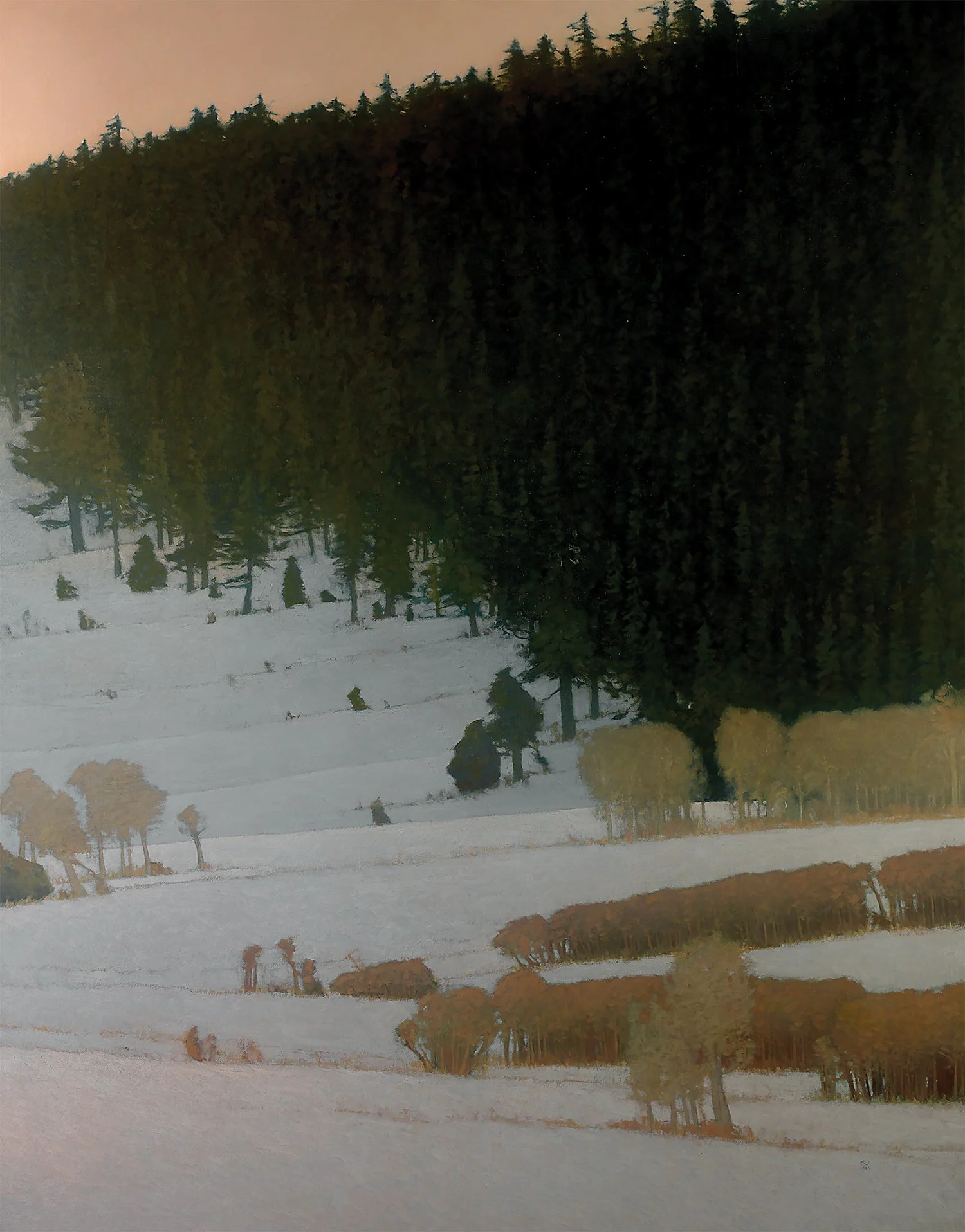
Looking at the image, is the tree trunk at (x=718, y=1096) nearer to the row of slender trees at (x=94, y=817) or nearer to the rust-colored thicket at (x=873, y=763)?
the rust-colored thicket at (x=873, y=763)

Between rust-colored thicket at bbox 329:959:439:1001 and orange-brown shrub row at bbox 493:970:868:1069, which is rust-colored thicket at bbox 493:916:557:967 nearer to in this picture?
orange-brown shrub row at bbox 493:970:868:1069

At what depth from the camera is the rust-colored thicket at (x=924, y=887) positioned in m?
3.10

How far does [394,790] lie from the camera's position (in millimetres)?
3168

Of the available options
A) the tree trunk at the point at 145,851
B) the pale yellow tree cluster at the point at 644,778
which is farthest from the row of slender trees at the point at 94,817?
the pale yellow tree cluster at the point at 644,778

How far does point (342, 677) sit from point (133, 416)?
3.05 feet

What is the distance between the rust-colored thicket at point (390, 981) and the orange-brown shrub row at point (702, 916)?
201 mm

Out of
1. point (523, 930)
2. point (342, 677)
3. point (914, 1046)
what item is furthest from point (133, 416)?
point (914, 1046)

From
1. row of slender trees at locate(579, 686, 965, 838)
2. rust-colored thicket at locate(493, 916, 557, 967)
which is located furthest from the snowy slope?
row of slender trees at locate(579, 686, 965, 838)

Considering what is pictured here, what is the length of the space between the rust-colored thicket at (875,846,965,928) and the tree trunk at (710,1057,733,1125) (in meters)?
0.59

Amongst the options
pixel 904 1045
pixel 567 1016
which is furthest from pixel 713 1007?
pixel 904 1045

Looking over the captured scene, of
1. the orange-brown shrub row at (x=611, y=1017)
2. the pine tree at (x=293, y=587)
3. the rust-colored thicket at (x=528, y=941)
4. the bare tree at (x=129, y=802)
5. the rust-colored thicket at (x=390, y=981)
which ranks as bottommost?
the orange-brown shrub row at (x=611, y=1017)

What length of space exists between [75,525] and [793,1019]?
2.25 meters

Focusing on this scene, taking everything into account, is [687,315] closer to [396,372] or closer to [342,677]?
[396,372]

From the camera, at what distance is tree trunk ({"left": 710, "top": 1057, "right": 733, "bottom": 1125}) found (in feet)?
9.49
